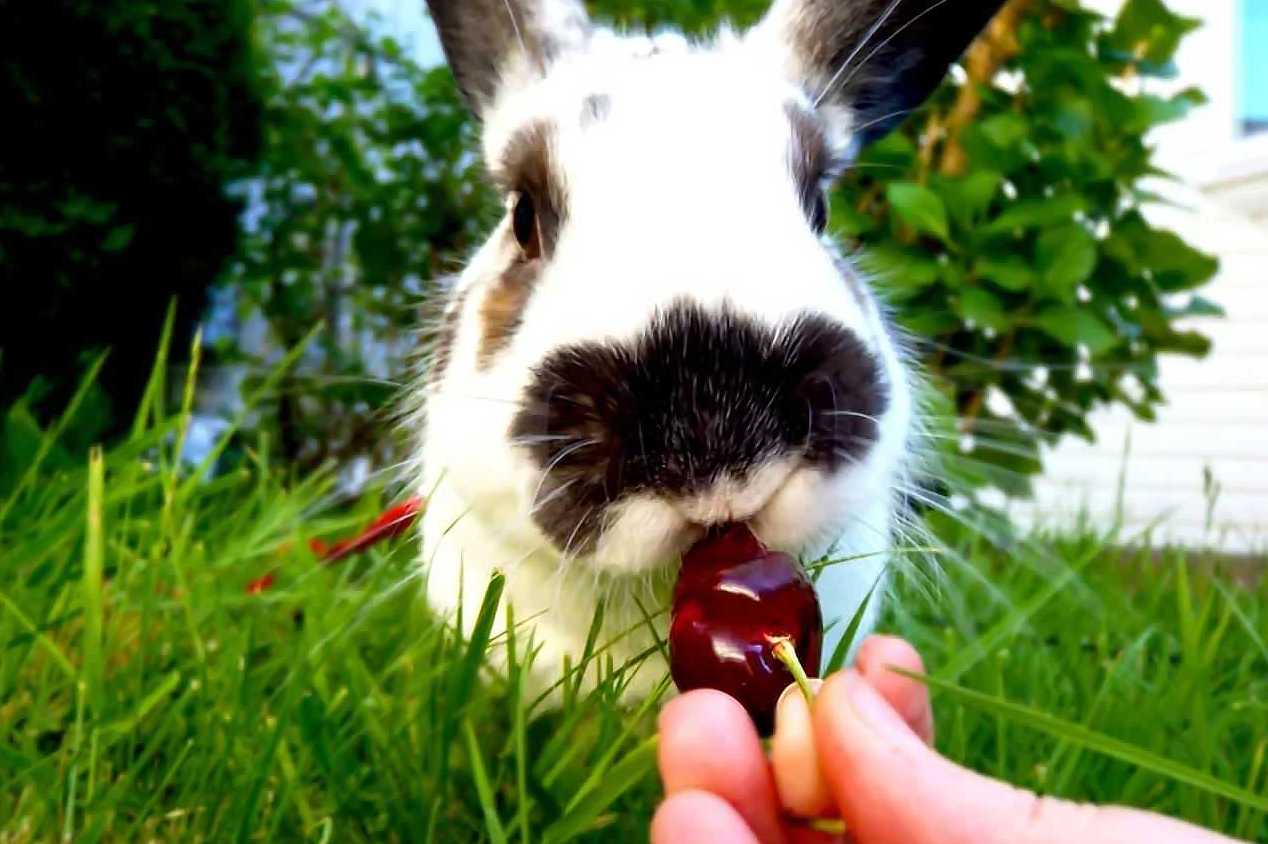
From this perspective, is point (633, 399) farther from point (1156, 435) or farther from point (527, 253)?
point (1156, 435)

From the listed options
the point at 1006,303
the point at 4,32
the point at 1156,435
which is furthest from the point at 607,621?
the point at 1156,435

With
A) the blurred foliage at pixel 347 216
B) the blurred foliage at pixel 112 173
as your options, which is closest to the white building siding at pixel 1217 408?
the blurred foliage at pixel 347 216

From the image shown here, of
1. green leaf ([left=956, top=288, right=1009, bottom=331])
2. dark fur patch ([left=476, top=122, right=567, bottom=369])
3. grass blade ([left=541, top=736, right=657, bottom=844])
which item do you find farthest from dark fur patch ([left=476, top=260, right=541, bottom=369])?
green leaf ([left=956, top=288, right=1009, bottom=331])

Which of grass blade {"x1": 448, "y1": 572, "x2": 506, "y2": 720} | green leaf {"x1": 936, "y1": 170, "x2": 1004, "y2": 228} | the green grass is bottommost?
the green grass

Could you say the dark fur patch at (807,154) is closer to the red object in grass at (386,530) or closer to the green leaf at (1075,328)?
the red object in grass at (386,530)

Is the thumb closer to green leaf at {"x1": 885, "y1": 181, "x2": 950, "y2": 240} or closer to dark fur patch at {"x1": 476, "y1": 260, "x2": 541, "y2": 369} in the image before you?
dark fur patch at {"x1": 476, "y1": 260, "x2": 541, "y2": 369}

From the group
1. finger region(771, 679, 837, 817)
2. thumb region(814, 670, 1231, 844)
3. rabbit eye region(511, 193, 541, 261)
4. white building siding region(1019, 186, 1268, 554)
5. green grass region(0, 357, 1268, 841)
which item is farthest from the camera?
white building siding region(1019, 186, 1268, 554)
